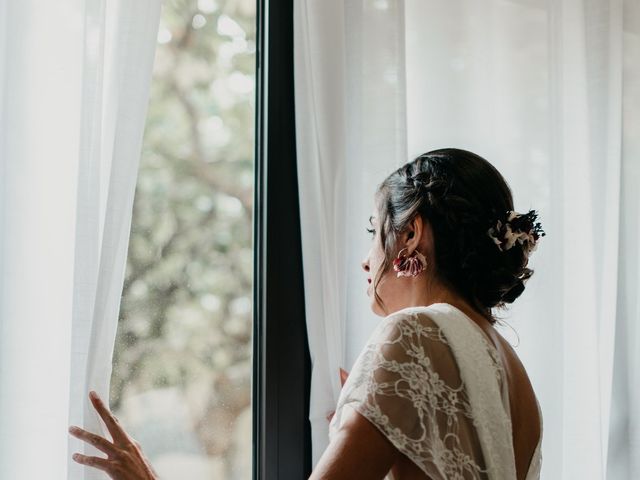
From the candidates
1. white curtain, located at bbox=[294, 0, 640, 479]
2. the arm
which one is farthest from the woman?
white curtain, located at bbox=[294, 0, 640, 479]

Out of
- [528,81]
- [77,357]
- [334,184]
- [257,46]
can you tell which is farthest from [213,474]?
[528,81]

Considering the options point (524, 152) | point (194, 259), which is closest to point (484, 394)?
point (194, 259)

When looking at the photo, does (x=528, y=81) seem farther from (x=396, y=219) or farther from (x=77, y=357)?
(x=77, y=357)

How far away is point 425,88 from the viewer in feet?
6.21

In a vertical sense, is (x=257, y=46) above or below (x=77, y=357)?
above

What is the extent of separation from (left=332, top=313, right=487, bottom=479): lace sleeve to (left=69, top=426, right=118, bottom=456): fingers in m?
0.36

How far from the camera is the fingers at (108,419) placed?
121 centimetres

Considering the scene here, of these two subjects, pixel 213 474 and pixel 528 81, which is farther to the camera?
pixel 528 81

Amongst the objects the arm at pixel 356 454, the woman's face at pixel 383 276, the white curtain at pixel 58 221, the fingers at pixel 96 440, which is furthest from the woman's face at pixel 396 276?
the fingers at pixel 96 440

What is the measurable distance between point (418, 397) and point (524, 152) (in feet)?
3.55

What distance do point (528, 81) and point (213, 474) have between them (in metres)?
1.28

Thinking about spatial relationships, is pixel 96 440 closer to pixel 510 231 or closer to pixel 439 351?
pixel 439 351

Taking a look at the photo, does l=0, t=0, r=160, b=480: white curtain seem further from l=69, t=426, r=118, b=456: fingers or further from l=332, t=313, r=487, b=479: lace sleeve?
l=332, t=313, r=487, b=479: lace sleeve

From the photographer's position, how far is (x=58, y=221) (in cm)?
123
